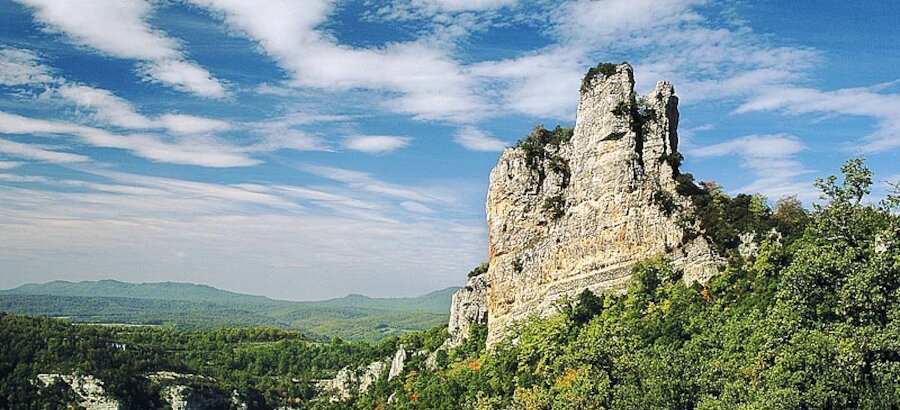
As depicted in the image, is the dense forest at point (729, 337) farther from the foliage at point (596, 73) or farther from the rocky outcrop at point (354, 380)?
the foliage at point (596, 73)

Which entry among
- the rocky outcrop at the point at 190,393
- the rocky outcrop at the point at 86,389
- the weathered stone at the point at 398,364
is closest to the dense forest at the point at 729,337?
the weathered stone at the point at 398,364

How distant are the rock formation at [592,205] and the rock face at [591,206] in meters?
0.07

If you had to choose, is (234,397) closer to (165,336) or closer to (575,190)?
(165,336)

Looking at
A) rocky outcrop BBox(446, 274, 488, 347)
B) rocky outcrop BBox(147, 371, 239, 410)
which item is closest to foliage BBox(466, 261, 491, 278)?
rocky outcrop BBox(446, 274, 488, 347)

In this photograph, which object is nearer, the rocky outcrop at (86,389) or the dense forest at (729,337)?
the dense forest at (729,337)

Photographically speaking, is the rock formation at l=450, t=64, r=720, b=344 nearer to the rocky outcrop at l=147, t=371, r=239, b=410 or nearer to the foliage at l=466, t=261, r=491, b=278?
the foliage at l=466, t=261, r=491, b=278

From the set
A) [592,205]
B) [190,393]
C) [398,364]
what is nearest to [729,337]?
[592,205]

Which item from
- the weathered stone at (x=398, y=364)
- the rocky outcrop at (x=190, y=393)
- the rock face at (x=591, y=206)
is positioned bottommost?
the rocky outcrop at (x=190, y=393)

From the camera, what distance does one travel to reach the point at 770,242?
138 ft

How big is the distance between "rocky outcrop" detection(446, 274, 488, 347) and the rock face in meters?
7.58

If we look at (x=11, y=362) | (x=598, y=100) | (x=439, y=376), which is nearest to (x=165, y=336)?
(x=11, y=362)

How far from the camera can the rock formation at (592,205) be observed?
4562 cm

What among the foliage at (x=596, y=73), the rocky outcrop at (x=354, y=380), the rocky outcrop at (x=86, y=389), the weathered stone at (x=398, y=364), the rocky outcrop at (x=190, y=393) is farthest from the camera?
the rocky outcrop at (x=190, y=393)

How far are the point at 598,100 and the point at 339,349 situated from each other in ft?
309
